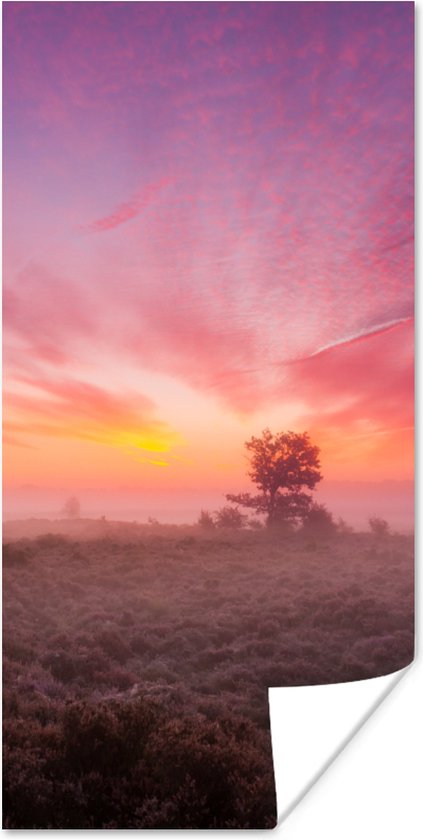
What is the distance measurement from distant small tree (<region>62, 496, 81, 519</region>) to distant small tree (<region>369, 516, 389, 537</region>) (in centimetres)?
354

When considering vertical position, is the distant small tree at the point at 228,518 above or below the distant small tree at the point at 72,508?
below

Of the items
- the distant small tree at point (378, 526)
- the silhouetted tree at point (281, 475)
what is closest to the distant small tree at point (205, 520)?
the silhouetted tree at point (281, 475)

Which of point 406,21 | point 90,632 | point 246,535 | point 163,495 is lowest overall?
point 90,632

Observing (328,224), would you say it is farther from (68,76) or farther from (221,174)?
(68,76)

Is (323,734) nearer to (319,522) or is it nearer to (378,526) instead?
(378,526)

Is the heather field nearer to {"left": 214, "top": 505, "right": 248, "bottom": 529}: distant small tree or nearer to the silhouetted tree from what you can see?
{"left": 214, "top": 505, "right": 248, "bottom": 529}: distant small tree

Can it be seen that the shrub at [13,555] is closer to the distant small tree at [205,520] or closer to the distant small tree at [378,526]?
the distant small tree at [205,520]

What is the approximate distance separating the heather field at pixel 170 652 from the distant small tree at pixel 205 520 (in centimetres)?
15

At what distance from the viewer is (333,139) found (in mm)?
7547

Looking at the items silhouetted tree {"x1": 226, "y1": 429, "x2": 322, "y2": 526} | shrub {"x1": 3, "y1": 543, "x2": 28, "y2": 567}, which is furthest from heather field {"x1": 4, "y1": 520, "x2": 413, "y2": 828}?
silhouetted tree {"x1": 226, "y1": 429, "x2": 322, "y2": 526}

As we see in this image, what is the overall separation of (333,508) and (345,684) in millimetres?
2467

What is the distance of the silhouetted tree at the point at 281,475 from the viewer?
25.3 ft

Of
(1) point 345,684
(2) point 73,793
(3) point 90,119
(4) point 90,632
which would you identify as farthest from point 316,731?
(3) point 90,119

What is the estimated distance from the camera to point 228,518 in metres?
8.24
